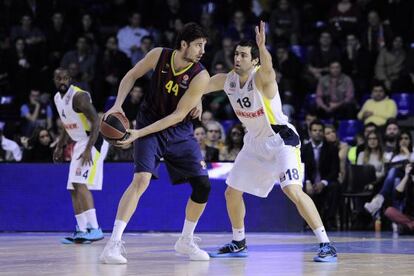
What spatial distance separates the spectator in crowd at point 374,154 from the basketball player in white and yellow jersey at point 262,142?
5.64 metres

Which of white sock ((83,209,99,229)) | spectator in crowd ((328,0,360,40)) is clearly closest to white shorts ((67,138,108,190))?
white sock ((83,209,99,229))

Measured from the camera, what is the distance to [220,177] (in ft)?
43.9

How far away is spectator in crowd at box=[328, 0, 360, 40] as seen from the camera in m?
17.8

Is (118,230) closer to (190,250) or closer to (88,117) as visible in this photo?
(190,250)

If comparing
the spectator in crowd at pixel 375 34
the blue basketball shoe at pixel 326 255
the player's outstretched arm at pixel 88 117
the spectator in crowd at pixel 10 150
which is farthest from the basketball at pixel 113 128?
the spectator in crowd at pixel 375 34

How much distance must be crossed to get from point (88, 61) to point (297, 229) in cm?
600

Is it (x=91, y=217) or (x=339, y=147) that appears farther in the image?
(x=339, y=147)

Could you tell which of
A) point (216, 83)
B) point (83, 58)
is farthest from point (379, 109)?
point (216, 83)

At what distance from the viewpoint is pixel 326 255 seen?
28.1 ft

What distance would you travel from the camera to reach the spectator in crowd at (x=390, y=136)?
47.2ft

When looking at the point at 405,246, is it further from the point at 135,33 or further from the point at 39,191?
the point at 135,33

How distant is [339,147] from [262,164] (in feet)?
19.6

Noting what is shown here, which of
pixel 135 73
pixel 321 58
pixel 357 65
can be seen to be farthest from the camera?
pixel 321 58

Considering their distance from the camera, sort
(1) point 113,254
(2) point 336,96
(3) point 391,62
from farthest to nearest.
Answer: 1. (3) point 391,62
2. (2) point 336,96
3. (1) point 113,254
